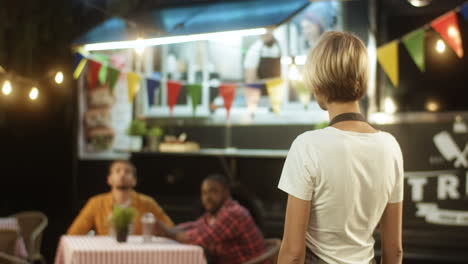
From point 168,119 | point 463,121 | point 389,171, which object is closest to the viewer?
point 389,171

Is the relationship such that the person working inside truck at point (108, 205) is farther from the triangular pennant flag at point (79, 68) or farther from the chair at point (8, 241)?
the triangular pennant flag at point (79, 68)

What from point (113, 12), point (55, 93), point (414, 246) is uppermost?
point (113, 12)

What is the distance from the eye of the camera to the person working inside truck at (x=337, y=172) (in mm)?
1736

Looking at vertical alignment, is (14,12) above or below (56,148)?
above

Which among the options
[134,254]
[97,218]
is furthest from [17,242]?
[134,254]

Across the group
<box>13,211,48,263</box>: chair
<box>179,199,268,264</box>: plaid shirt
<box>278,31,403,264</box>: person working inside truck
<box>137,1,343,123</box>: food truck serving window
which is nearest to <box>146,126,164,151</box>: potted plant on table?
<box>137,1,343,123</box>: food truck serving window

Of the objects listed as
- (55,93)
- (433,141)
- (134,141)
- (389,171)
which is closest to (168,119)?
(134,141)

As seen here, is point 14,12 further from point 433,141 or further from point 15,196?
point 433,141

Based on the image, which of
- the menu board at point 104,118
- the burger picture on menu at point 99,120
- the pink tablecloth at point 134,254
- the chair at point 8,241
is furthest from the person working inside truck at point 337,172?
the burger picture on menu at point 99,120

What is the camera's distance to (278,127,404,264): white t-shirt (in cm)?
174

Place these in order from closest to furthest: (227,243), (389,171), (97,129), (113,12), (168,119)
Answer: (389,171)
(227,243)
(113,12)
(168,119)
(97,129)

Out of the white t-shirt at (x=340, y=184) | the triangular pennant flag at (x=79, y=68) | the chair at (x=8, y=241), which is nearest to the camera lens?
the white t-shirt at (x=340, y=184)

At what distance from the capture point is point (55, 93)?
30.7 feet

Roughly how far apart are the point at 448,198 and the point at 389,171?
15.5 ft
